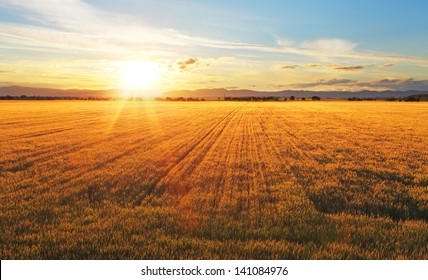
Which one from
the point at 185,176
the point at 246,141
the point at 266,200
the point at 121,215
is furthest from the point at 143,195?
the point at 246,141

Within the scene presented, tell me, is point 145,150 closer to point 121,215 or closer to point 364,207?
point 121,215

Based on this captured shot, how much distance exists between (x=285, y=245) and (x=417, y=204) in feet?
14.9

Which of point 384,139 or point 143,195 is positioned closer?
point 143,195

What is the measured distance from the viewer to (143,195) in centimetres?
883

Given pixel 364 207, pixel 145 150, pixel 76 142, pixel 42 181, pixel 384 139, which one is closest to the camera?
pixel 364 207

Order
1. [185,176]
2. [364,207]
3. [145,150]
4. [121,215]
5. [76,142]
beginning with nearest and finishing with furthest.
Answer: [121,215], [364,207], [185,176], [145,150], [76,142]

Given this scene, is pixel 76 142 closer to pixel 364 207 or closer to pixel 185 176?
pixel 185 176

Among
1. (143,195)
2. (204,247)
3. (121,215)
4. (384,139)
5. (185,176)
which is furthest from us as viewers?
(384,139)

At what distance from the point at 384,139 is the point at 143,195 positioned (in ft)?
59.3
